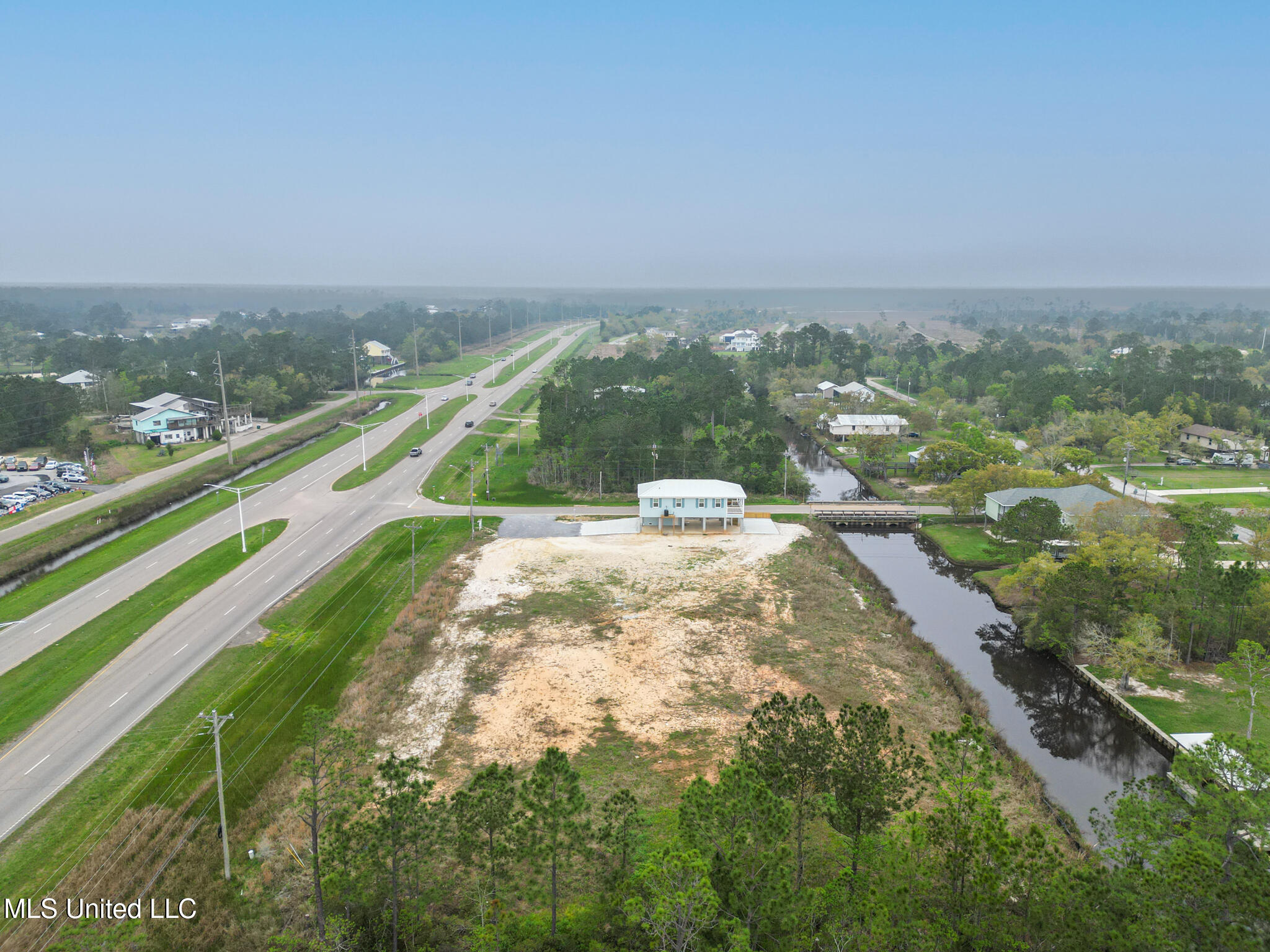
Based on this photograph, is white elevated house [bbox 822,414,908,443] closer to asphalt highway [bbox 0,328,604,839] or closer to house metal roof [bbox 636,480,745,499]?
house metal roof [bbox 636,480,745,499]

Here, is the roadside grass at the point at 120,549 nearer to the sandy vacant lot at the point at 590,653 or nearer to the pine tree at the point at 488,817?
the sandy vacant lot at the point at 590,653

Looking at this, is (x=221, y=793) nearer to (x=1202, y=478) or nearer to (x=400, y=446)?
(x=400, y=446)

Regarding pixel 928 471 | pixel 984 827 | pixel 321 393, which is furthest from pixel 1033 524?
pixel 321 393

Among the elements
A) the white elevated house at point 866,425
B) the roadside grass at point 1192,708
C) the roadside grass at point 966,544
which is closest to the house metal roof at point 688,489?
the roadside grass at point 966,544

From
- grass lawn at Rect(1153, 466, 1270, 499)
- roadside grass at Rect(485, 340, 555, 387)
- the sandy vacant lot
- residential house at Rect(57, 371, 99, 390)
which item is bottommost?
the sandy vacant lot

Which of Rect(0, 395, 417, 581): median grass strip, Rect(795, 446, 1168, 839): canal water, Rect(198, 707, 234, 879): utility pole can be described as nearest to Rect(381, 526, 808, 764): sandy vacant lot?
Rect(198, 707, 234, 879): utility pole
